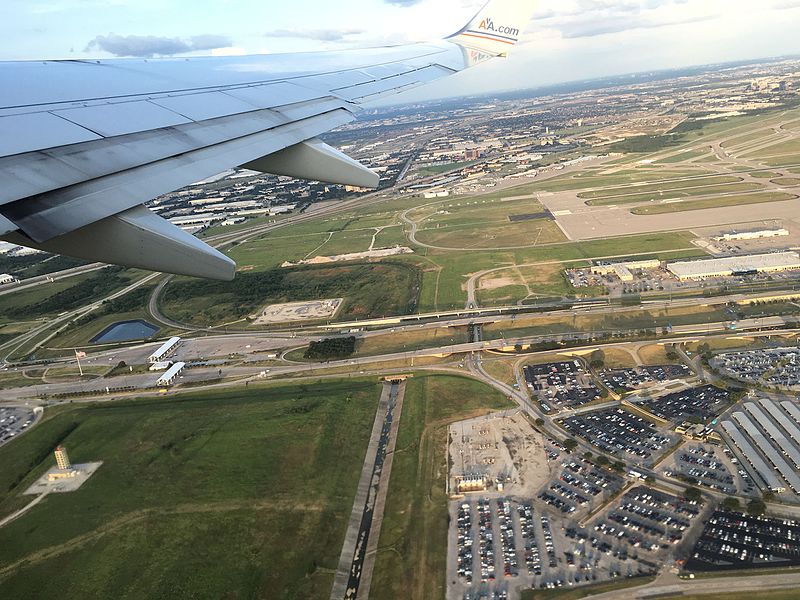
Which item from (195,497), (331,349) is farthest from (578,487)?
(331,349)

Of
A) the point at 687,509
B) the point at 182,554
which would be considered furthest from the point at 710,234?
the point at 182,554

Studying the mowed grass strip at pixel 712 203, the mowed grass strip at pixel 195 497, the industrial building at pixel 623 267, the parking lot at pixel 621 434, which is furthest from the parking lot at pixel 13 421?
the mowed grass strip at pixel 712 203

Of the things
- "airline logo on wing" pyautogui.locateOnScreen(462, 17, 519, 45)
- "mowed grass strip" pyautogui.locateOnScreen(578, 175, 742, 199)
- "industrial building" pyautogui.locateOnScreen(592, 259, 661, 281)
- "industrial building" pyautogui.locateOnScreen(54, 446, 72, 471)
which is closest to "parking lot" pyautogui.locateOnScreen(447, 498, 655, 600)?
"airline logo on wing" pyautogui.locateOnScreen(462, 17, 519, 45)

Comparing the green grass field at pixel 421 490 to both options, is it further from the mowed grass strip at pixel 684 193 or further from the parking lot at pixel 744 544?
the mowed grass strip at pixel 684 193

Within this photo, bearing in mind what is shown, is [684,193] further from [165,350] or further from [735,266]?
[165,350]

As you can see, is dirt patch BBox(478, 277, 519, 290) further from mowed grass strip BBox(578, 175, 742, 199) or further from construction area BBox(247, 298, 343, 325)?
mowed grass strip BBox(578, 175, 742, 199)

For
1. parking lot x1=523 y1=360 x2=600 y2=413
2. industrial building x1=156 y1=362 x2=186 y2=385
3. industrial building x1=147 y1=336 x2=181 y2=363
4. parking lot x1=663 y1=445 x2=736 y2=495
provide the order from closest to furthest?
parking lot x1=663 y1=445 x2=736 y2=495 → parking lot x1=523 y1=360 x2=600 y2=413 → industrial building x1=156 y1=362 x2=186 y2=385 → industrial building x1=147 y1=336 x2=181 y2=363
